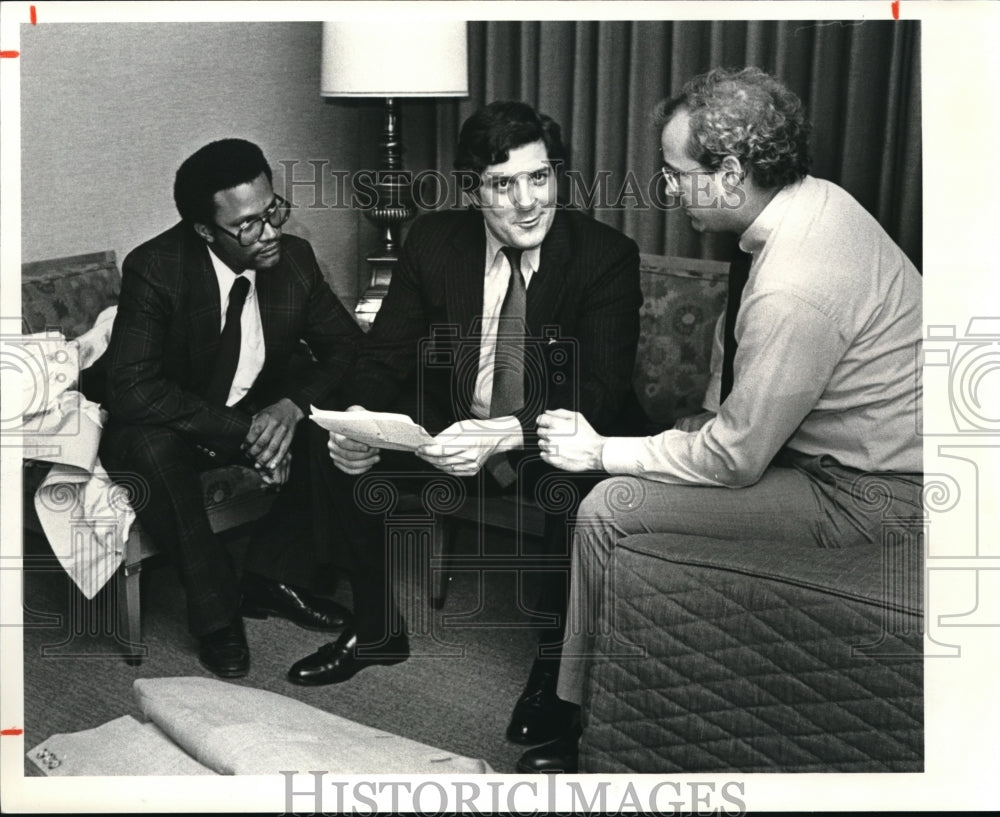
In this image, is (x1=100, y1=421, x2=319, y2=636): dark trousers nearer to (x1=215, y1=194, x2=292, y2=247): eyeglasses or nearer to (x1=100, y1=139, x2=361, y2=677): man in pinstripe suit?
(x1=100, y1=139, x2=361, y2=677): man in pinstripe suit

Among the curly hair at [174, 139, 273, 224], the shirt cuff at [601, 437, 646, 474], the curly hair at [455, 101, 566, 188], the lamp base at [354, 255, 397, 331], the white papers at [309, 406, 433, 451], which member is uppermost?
the curly hair at [455, 101, 566, 188]

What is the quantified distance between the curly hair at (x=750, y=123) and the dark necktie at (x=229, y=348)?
937 mm

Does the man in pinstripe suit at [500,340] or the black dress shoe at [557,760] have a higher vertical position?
the man in pinstripe suit at [500,340]

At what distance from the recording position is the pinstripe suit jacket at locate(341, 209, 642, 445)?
2.48m

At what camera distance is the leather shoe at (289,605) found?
2.57 metres

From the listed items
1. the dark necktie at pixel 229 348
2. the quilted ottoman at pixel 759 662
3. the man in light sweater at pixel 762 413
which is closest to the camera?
the quilted ottoman at pixel 759 662

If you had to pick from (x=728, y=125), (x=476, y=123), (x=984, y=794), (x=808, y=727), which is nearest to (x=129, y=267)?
(x=476, y=123)

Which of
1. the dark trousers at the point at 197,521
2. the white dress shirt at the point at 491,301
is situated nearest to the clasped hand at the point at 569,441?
the white dress shirt at the point at 491,301

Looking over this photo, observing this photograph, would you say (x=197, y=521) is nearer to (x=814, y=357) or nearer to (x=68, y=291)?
(x=68, y=291)

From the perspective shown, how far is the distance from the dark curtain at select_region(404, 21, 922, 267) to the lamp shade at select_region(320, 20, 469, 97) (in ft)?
0.11

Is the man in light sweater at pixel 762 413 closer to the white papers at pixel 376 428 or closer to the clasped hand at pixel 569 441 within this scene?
the clasped hand at pixel 569 441

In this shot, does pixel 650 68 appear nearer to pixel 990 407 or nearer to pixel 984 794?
pixel 990 407

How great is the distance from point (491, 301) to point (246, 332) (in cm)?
50

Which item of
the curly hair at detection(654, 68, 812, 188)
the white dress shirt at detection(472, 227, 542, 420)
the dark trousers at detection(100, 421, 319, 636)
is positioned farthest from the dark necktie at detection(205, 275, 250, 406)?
the curly hair at detection(654, 68, 812, 188)
